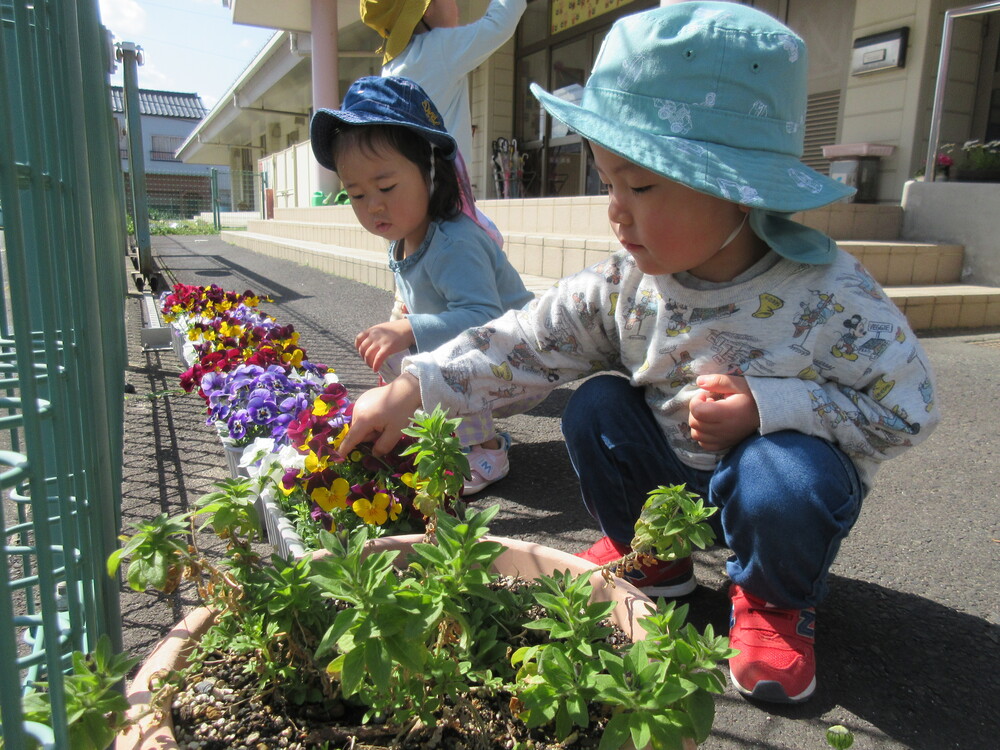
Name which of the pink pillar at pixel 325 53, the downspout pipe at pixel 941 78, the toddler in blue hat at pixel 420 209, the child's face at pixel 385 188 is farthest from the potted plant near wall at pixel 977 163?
the pink pillar at pixel 325 53

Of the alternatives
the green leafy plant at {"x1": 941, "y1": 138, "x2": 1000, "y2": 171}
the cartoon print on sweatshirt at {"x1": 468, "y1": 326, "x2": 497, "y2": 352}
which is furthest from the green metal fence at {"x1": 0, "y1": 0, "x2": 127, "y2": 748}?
the green leafy plant at {"x1": 941, "y1": 138, "x2": 1000, "y2": 171}

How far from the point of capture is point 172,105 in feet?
173

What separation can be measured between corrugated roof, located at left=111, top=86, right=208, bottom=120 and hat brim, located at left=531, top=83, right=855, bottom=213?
55.9 metres

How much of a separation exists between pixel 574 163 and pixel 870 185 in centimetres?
478

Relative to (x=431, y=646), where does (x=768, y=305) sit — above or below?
above

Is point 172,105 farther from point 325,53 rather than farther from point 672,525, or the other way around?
point 672,525

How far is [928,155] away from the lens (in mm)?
5492

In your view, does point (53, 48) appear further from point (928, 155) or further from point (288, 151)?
point (288, 151)

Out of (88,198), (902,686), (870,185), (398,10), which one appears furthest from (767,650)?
(870,185)

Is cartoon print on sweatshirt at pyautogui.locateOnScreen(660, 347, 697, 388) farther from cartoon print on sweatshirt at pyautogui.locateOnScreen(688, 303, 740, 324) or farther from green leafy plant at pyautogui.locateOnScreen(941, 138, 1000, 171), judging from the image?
green leafy plant at pyautogui.locateOnScreen(941, 138, 1000, 171)

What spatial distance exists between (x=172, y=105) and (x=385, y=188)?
5895cm

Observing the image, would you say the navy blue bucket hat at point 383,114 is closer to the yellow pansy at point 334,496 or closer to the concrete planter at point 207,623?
the yellow pansy at point 334,496

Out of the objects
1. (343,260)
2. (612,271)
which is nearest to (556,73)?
(343,260)

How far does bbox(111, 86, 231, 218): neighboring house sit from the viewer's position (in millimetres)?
38188
